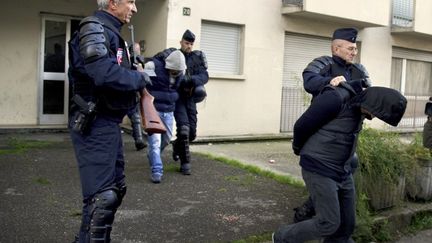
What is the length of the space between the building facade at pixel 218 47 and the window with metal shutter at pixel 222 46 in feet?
0.07

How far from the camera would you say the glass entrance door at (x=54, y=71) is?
1095 centimetres

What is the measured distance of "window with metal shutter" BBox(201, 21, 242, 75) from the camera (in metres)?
11.1

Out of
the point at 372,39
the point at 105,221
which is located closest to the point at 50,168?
the point at 105,221

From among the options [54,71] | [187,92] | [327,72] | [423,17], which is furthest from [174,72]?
[423,17]

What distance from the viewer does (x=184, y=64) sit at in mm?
6371

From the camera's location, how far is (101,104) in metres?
3.49

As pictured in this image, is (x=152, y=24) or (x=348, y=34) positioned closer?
Answer: (x=348, y=34)

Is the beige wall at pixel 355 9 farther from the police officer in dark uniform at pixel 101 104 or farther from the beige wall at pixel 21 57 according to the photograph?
the police officer in dark uniform at pixel 101 104

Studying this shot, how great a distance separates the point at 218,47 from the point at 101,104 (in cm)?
796

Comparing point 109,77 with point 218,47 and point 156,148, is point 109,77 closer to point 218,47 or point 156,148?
point 156,148

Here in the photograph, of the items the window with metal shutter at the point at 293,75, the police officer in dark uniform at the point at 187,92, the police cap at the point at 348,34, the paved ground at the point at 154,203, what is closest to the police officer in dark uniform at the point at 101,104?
the paved ground at the point at 154,203

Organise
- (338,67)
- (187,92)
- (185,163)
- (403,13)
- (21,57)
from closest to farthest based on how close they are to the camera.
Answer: (338,67)
(187,92)
(185,163)
(21,57)
(403,13)

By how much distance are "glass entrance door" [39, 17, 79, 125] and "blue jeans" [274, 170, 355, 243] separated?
8.15 m

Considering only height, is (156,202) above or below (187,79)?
below
